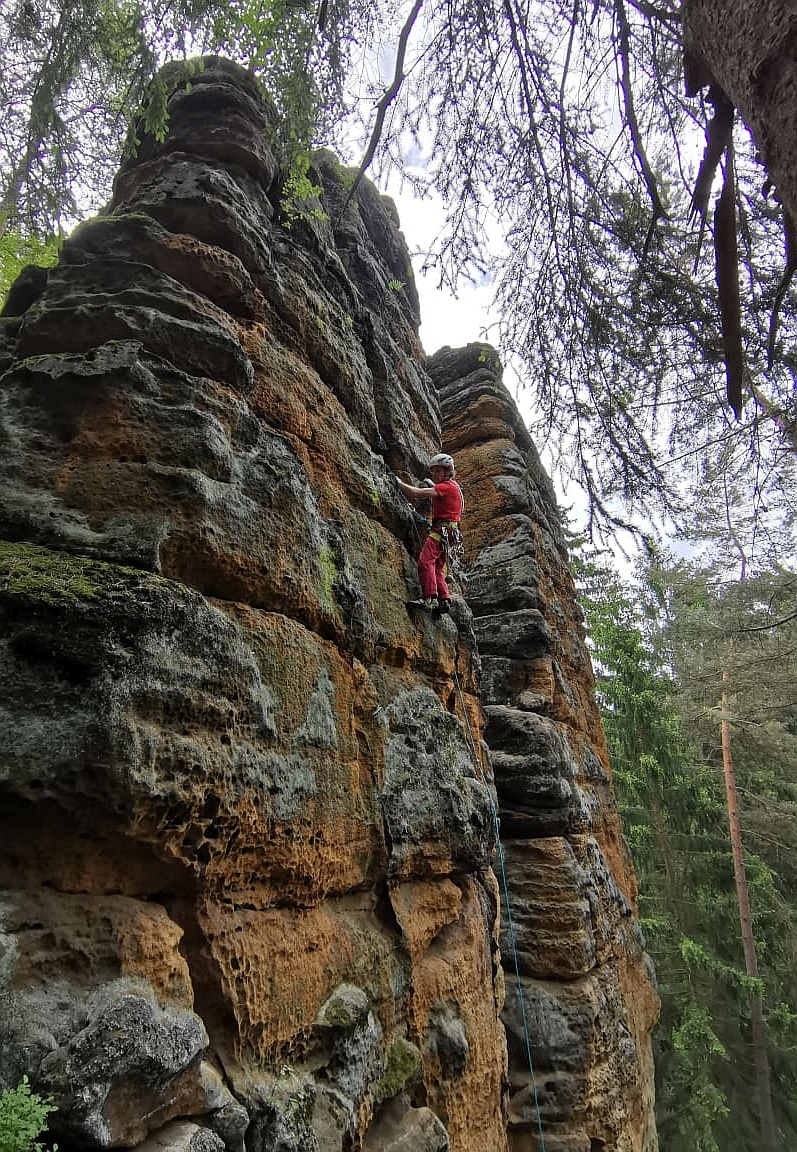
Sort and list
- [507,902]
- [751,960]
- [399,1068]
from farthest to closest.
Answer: [751,960] < [507,902] < [399,1068]

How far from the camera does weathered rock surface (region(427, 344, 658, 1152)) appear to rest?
18.2 feet

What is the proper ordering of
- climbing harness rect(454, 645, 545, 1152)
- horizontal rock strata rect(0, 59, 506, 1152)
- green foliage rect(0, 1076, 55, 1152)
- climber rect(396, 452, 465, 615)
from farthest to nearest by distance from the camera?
climber rect(396, 452, 465, 615) → climbing harness rect(454, 645, 545, 1152) → horizontal rock strata rect(0, 59, 506, 1152) → green foliage rect(0, 1076, 55, 1152)

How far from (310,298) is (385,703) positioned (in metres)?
3.07

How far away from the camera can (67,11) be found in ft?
13.1

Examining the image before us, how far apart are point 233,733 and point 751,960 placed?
15.2 meters

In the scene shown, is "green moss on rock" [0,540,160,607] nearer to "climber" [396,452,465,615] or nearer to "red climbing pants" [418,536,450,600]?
"climber" [396,452,465,615]

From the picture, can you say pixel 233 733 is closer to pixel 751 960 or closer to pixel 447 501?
pixel 447 501

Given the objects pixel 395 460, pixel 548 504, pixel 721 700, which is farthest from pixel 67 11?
pixel 721 700

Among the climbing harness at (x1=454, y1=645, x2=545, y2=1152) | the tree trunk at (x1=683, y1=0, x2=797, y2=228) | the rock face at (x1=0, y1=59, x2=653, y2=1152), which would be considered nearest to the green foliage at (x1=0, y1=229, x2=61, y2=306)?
the rock face at (x1=0, y1=59, x2=653, y2=1152)

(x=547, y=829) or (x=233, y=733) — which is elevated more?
(x=233, y=733)

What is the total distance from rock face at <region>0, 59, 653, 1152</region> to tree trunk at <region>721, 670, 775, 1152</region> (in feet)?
30.9

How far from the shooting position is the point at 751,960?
43.3 feet

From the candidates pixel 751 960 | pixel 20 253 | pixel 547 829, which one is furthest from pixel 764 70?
pixel 751 960

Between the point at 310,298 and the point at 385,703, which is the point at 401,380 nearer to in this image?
the point at 310,298
